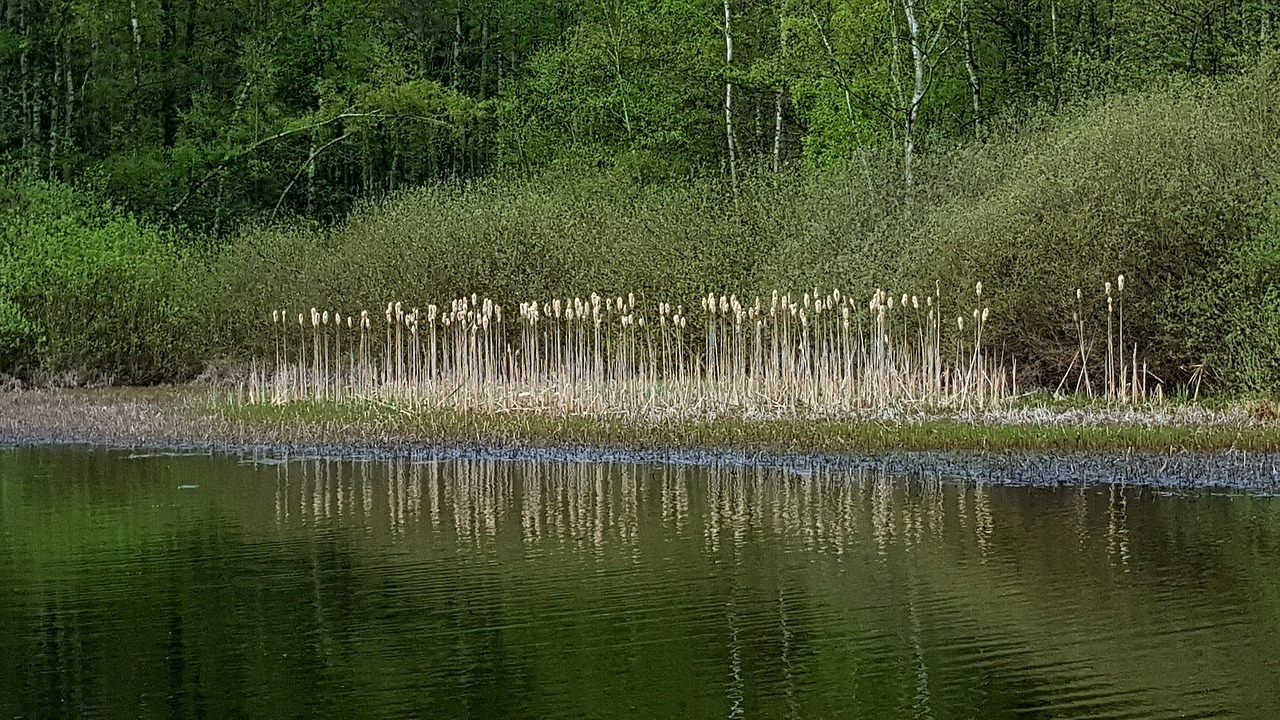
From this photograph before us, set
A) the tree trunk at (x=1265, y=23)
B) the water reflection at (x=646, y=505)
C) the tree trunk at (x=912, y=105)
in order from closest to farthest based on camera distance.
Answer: the water reflection at (x=646, y=505)
the tree trunk at (x=912, y=105)
the tree trunk at (x=1265, y=23)

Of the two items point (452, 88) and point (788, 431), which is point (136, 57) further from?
point (788, 431)

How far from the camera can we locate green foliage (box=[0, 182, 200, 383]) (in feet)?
94.6

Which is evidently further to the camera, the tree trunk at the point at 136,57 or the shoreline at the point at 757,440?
the tree trunk at the point at 136,57

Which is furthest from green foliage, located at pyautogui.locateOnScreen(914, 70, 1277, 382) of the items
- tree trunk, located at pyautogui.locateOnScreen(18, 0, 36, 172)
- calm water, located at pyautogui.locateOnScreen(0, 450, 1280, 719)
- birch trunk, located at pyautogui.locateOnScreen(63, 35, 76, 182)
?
tree trunk, located at pyautogui.locateOnScreen(18, 0, 36, 172)

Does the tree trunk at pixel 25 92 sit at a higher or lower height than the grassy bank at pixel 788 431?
higher

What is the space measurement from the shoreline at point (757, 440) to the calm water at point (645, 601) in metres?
0.83

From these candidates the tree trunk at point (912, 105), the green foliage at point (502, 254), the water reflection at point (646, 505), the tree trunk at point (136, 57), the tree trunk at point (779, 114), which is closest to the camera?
the water reflection at point (646, 505)

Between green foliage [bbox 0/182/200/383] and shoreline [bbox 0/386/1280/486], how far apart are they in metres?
5.54

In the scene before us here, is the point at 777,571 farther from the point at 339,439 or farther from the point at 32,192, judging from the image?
the point at 32,192

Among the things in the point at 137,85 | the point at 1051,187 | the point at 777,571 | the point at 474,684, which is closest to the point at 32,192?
the point at 137,85

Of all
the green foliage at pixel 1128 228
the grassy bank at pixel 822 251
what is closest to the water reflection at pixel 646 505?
the grassy bank at pixel 822 251

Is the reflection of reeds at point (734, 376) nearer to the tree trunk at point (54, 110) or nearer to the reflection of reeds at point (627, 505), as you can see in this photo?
the reflection of reeds at point (627, 505)

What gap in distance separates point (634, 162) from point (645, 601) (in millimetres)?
27531

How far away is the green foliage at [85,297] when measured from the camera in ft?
94.6
